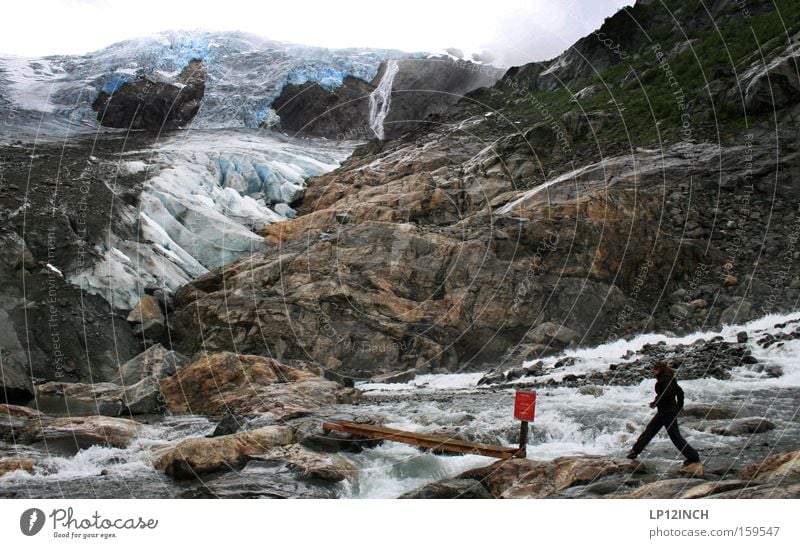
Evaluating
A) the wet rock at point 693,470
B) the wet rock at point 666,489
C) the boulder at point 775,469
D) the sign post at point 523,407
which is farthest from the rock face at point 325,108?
the boulder at point 775,469

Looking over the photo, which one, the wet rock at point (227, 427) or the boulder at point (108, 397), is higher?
the wet rock at point (227, 427)

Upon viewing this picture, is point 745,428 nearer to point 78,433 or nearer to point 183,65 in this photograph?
point 78,433

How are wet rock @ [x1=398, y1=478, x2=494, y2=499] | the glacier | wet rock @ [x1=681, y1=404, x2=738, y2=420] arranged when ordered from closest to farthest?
1. wet rock @ [x1=398, y1=478, x2=494, y2=499]
2. wet rock @ [x1=681, y1=404, x2=738, y2=420]
3. the glacier

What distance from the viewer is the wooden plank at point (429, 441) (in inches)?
308

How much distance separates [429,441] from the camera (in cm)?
848

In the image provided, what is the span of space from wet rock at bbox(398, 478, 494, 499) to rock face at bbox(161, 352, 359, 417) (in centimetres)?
460

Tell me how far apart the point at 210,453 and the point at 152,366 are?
21.1ft

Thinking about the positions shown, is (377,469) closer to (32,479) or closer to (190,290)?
(32,479)

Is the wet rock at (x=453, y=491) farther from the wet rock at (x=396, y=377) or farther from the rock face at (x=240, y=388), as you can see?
the wet rock at (x=396, y=377)

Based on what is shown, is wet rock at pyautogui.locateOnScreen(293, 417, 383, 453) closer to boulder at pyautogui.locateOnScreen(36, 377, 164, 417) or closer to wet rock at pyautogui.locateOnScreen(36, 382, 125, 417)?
boulder at pyautogui.locateOnScreen(36, 377, 164, 417)

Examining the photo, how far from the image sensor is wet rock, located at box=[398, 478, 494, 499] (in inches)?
278

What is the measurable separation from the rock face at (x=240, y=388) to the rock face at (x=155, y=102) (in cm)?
2089

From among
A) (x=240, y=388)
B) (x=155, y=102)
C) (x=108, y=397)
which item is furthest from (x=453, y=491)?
(x=155, y=102)

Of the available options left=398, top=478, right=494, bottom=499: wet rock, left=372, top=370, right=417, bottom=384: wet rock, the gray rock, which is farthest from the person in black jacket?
the gray rock
